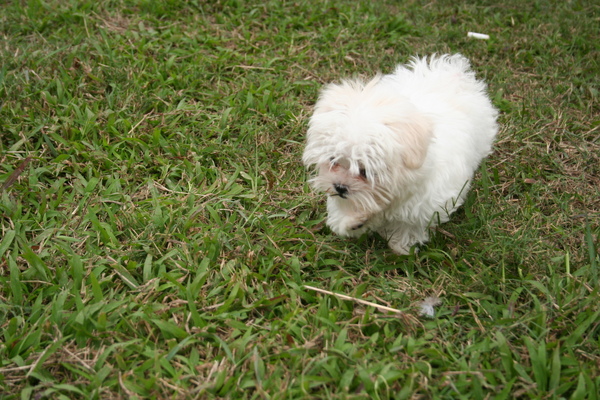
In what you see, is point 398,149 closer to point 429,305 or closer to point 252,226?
point 429,305

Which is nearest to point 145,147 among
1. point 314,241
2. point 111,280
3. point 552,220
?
point 111,280

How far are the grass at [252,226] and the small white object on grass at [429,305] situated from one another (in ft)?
0.10

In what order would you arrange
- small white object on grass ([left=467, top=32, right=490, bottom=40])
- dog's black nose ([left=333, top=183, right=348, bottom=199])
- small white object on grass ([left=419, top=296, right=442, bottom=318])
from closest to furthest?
dog's black nose ([left=333, top=183, right=348, bottom=199]) < small white object on grass ([left=419, top=296, right=442, bottom=318]) < small white object on grass ([left=467, top=32, right=490, bottom=40])

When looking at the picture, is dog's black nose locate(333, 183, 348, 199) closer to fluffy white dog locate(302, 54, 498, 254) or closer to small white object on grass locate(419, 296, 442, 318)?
fluffy white dog locate(302, 54, 498, 254)

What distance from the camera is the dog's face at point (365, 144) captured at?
216 centimetres

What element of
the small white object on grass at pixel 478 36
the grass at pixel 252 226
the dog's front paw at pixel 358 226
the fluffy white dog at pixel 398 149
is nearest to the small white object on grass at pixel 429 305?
the grass at pixel 252 226

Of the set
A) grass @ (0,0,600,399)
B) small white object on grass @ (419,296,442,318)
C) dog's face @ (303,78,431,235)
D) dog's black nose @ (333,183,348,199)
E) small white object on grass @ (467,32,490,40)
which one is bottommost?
small white object on grass @ (419,296,442,318)

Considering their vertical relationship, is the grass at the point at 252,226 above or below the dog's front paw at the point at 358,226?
below

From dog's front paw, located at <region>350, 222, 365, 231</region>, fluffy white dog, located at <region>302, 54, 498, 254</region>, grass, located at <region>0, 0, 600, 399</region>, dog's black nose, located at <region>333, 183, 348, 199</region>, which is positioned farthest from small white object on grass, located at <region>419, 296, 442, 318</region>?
dog's black nose, located at <region>333, 183, 348, 199</region>

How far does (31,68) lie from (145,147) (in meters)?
1.25

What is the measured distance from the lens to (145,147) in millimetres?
3389

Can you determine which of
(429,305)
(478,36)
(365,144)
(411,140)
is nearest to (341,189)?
(365,144)

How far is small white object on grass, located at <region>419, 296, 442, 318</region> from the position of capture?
Result: 2.46m

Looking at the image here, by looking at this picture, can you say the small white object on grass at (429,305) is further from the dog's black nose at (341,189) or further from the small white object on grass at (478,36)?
the small white object on grass at (478,36)
